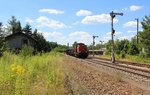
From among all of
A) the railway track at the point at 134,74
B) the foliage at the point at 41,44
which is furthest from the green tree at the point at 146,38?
the foliage at the point at 41,44

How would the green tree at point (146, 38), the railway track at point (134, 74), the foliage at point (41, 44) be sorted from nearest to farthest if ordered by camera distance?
the railway track at point (134, 74)
the green tree at point (146, 38)
the foliage at point (41, 44)

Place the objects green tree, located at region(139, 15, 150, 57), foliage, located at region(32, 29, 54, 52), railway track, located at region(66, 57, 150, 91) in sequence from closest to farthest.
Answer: railway track, located at region(66, 57, 150, 91) < green tree, located at region(139, 15, 150, 57) < foliage, located at region(32, 29, 54, 52)

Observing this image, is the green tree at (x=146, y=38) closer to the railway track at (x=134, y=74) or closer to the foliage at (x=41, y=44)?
the railway track at (x=134, y=74)

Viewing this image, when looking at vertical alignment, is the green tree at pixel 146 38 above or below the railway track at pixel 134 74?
above

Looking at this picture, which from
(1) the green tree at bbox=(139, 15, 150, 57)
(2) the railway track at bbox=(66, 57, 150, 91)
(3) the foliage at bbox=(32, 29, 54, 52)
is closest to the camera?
(2) the railway track at bbox=(66, 57, 150, 91)

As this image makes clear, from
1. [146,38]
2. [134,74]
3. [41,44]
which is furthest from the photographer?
[41,44]

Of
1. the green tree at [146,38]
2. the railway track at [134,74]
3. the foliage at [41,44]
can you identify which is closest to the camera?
the railway track at [134,74]

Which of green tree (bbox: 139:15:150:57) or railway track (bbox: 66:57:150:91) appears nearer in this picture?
railway track (bbox: 66:57:150:91)

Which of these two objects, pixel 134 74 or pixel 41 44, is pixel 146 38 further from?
pixel 41 44

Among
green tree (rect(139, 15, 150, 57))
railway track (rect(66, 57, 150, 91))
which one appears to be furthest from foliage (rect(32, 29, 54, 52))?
railway track (rect(66, 57, 150, 91))

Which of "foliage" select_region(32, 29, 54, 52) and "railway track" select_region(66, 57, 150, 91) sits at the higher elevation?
"foliage" select_region(32, 29, 54, 52)

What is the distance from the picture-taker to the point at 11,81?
11.0m

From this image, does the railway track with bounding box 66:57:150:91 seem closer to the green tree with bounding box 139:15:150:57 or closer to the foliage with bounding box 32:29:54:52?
the green tree with bounding box 139:15:150:57

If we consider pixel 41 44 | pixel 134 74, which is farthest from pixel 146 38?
pixel 41 44
